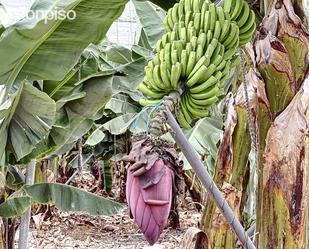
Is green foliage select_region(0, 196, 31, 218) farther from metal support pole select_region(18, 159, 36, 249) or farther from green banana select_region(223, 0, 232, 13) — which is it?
green banana select_region(223, 0, 232, 13)

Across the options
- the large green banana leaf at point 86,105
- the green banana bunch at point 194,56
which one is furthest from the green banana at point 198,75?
the large green banana leaf at point 86,105

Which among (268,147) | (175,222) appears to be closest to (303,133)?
(268,147)

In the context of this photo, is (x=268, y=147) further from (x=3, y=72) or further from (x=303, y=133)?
(x=3, y=72)

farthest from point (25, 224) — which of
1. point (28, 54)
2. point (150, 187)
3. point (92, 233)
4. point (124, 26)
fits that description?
point (124, 26)

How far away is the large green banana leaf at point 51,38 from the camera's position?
118 cm

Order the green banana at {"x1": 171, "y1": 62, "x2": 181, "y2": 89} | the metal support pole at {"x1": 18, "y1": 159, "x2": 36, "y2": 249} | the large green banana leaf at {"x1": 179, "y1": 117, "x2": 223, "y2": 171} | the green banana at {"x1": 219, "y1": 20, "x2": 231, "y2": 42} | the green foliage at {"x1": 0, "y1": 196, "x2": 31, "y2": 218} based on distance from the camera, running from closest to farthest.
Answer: the green banana at {"x1": 171, "y1": 62, "x2": 181, "y2": 89} < the green banana at {"x1": 219, "y1": 20, "x2": 231, "y2": 42} < the green foliage at {"x1": 0, "y1": 196, "x2": 31, "y2": 218} < the metal support pole at {"x1": 18, "y1": 159, "x2": 36, "y2": 249} < the large green banana leaf at {"x1": 179, "y1": 117, "x2": 223, "y2": 171}

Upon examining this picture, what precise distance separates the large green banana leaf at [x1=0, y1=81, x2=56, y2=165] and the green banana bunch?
0.50 metres

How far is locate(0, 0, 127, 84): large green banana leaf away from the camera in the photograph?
1.18m

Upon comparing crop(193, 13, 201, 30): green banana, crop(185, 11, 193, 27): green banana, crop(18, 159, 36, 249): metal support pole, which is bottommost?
crop(18, 159, 36, 249): metal support pole

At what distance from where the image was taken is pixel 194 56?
975 millimetres

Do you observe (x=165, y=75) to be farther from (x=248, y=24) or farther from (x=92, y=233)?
(x=92, y=233)

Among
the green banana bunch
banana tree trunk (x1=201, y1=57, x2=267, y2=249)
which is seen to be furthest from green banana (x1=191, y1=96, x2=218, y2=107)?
banana tree trunk (x1=201, y1=57, x2=267, y2=249)

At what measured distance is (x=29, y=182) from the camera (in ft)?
7.06

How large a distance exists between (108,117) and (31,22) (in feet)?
8.67
